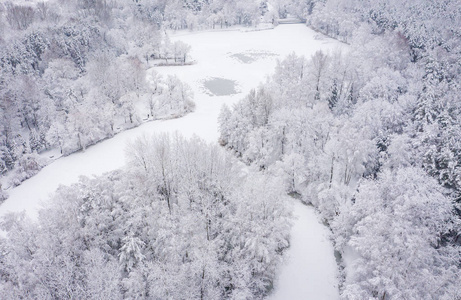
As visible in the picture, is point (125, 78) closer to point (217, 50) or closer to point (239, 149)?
point (239, 149)

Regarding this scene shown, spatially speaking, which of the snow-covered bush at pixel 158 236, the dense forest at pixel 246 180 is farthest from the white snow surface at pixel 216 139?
the snow-covered bush at pixel 158 236

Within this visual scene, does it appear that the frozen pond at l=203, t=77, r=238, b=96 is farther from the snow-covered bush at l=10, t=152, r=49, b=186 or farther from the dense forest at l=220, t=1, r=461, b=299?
the snow-covered bush at l=10, t=152, r=49, b=186

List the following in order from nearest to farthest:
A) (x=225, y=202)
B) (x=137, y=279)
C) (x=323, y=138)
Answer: (x=137, y=279) → (x=225, y=202) → (x=323, y=138)

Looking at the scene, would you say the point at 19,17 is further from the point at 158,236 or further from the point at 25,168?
the point at 158,236

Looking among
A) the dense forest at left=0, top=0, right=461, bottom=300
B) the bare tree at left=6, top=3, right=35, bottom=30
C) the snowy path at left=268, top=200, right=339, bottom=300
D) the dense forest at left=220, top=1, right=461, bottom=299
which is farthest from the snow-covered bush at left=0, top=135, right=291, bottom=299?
the bare tree at left=6, top=3, right=35, bottom=30

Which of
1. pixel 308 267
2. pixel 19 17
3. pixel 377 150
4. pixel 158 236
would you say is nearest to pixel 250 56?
pixel 377 150

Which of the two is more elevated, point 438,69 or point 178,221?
point 438,69

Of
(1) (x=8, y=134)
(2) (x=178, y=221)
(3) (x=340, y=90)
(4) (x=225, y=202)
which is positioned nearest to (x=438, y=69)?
(3) (x=340, y=90)
